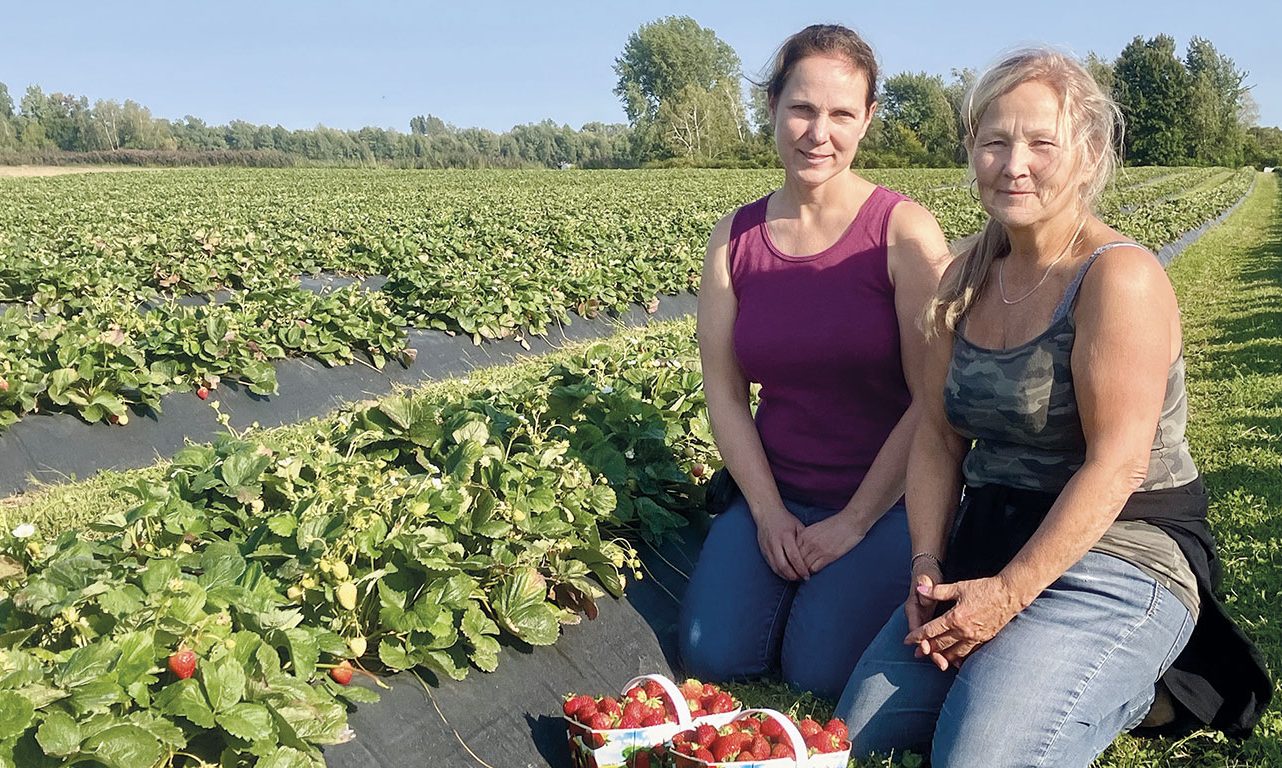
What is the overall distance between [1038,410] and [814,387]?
83 cm

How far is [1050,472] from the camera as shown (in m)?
2.45

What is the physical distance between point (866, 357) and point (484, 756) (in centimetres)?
145

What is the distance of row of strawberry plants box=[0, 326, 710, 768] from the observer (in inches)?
78.0

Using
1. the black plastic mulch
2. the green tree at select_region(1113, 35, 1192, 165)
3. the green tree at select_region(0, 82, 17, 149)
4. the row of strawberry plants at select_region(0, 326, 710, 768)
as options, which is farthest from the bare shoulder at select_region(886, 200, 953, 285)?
the green tree at select_region(0, 82, 17, 149)

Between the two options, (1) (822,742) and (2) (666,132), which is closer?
(1) (822,742)

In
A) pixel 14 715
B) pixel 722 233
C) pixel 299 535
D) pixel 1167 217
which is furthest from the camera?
pixel 1167 217

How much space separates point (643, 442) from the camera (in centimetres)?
385

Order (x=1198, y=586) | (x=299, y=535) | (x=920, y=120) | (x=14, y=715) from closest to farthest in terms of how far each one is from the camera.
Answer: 1. (x=14, y=715)
2. (x=1198, y=586)
3. (x=299, y=535)
4. (x=920, y=120)

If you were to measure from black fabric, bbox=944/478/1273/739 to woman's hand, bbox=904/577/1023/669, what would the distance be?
183 millimetres

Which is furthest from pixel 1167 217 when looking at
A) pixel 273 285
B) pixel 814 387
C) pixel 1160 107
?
pixel 1160 107

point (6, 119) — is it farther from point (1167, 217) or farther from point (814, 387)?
point (814, 387)

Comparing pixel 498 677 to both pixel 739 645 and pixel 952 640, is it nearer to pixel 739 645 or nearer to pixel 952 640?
pixel 739 645

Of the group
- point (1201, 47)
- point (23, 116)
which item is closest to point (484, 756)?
point (1201, 47)

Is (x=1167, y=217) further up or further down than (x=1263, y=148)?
further down
